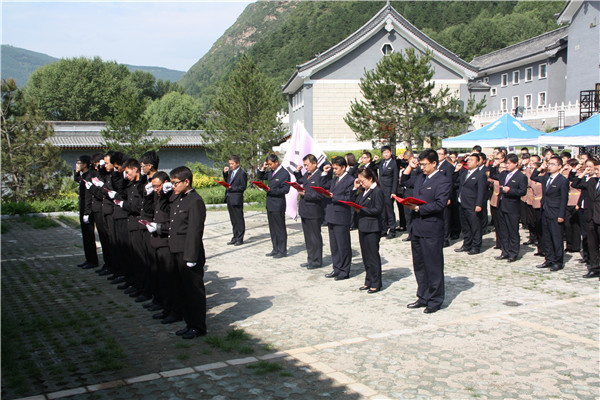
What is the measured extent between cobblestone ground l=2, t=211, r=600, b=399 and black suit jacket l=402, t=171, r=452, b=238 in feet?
3.54

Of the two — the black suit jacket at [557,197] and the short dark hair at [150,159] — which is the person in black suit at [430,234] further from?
the short dark hair at [150,159]

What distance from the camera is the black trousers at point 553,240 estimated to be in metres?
9.52

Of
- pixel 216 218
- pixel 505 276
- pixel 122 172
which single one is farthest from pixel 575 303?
pixel 216 218

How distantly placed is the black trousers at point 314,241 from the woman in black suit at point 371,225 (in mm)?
1845

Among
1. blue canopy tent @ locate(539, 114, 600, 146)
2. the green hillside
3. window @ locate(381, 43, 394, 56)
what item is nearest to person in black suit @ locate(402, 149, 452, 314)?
blue canopy tent @ locate(539, 114, 600, 146)

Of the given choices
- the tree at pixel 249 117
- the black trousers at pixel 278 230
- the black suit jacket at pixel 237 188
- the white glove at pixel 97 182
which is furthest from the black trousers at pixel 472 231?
the tree at pixel 249 117

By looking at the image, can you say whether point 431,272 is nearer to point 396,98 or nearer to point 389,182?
point 389,182

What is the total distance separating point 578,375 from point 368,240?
11.9 ft

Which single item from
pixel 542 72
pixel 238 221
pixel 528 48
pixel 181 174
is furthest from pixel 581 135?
pixel 528 48

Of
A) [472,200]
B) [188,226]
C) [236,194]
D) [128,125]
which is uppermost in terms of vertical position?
[128,125]

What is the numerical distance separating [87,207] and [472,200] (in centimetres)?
750

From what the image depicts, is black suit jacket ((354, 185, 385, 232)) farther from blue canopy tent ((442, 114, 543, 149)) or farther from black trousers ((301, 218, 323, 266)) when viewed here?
blue canopy tent ((442, 114, 543, 149))

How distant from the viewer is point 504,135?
1691 centimetres

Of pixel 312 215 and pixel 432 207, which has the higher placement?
pixel 432 207
